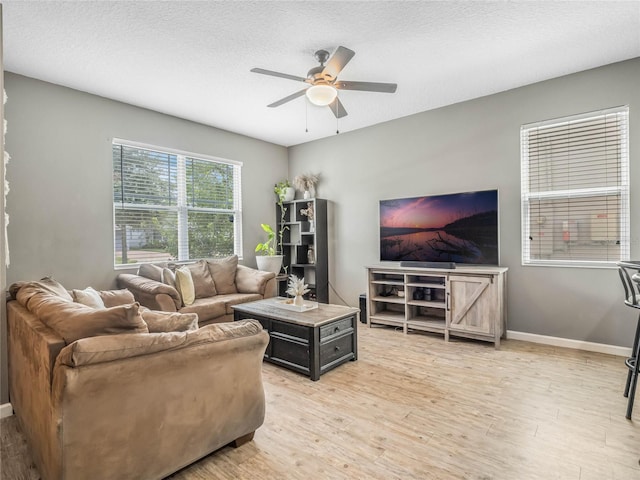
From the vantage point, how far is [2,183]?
2.16m

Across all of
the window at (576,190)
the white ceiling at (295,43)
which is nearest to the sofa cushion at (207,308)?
the white ceiling at (295,43)

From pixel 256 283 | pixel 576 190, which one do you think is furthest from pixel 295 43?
pixel 576 190

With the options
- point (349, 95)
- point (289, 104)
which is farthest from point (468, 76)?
point (289, 104)

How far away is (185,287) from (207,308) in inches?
13.6

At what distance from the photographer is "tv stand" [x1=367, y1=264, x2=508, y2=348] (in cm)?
361

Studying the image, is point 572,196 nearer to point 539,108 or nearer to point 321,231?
point 539,108

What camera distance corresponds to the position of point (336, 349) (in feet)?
10.2

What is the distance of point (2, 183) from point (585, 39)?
4.45 m

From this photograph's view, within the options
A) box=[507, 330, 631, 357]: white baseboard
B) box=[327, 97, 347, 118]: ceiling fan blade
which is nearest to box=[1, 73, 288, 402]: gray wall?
box=[327, 97, 347, 118]: ceiling fan blade

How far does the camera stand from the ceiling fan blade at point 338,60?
2516mm

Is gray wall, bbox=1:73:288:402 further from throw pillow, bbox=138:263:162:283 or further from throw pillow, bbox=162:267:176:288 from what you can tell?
throw pillow, bbox=162:267:176:288

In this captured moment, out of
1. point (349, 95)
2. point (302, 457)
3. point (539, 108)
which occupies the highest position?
point (349, 95)

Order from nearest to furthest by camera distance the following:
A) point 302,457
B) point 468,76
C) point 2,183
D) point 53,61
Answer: point 302,457, point 2,183, point 53,61, point 468,76

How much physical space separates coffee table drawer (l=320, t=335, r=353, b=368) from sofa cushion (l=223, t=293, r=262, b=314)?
1472mm
